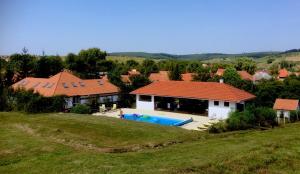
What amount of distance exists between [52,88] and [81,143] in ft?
76.0

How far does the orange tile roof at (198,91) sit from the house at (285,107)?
115 inches

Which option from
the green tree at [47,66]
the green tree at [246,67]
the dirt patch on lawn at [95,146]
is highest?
the green tree at [47,66]

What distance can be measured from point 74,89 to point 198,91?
15.1 m

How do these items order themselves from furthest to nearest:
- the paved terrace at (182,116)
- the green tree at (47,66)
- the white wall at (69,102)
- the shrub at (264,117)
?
the green tree at (47,66) → the white wall at (69,102) → the paved terrace at (182,116) → the shrub at (264,117)

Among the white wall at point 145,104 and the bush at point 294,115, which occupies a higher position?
the white wall at point 145,104

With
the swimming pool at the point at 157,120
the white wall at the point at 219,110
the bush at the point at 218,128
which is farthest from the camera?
the white wall at the point at 219,110

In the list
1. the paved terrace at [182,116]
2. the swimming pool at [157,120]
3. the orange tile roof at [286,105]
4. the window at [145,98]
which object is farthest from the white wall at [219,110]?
the window at [145,98]

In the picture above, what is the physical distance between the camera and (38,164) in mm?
14852

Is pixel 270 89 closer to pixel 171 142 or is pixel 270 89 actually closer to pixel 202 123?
pixel 202 123

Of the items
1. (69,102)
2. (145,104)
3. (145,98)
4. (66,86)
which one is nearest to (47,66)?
(66,86)

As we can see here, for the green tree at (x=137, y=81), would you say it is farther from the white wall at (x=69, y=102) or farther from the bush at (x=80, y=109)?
the bush at (x=80, y=109)

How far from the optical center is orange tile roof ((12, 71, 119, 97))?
41234mm

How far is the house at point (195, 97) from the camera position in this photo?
122 ft

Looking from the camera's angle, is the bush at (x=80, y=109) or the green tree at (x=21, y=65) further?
the green tree at (x=21, y=65)
